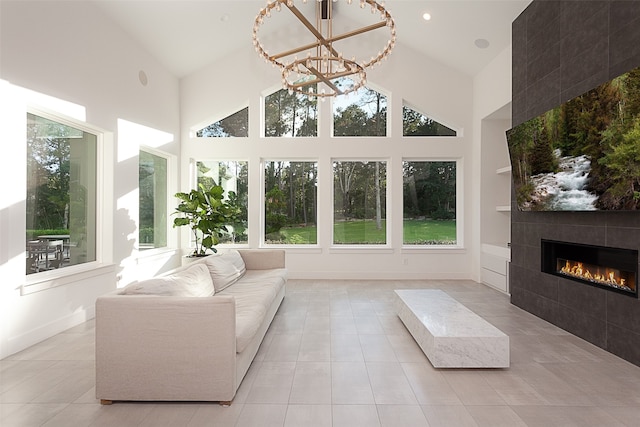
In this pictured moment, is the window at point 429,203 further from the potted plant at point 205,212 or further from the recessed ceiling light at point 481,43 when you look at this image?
the potted plant at point 205,212

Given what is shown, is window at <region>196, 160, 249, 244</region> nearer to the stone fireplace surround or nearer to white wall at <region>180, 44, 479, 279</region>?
white wall at <region>180, 44, 479, 279</region>

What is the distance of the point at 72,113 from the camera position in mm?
4539

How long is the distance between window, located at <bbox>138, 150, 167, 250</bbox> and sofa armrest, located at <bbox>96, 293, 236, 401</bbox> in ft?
13.0

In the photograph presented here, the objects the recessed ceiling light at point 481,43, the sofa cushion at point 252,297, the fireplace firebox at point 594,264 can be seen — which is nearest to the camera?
the sofa cushion at point 252,297

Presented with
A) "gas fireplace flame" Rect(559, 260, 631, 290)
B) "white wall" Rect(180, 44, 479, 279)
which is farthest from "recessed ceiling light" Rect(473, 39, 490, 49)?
"gas fireplace flame" Rect(559, 260, 631, 290)

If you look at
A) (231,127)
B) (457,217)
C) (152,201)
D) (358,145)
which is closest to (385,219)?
(457,217)

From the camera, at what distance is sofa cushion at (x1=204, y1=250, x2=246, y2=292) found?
451 centimetres

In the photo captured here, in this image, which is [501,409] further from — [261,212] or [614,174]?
[261,212]

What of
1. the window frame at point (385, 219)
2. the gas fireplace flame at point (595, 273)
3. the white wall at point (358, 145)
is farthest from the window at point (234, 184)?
the gas fireplace flame at point (595, 273)

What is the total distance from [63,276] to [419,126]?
6.34 m

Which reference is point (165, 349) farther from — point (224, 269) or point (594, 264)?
point (594, 264)

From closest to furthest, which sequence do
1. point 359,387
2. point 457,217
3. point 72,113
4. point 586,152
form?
point 359,387, point 586,152, point 72,113, point 457,217

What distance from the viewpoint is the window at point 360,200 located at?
7898 mm

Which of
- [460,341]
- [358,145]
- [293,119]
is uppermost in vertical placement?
[293,119]
